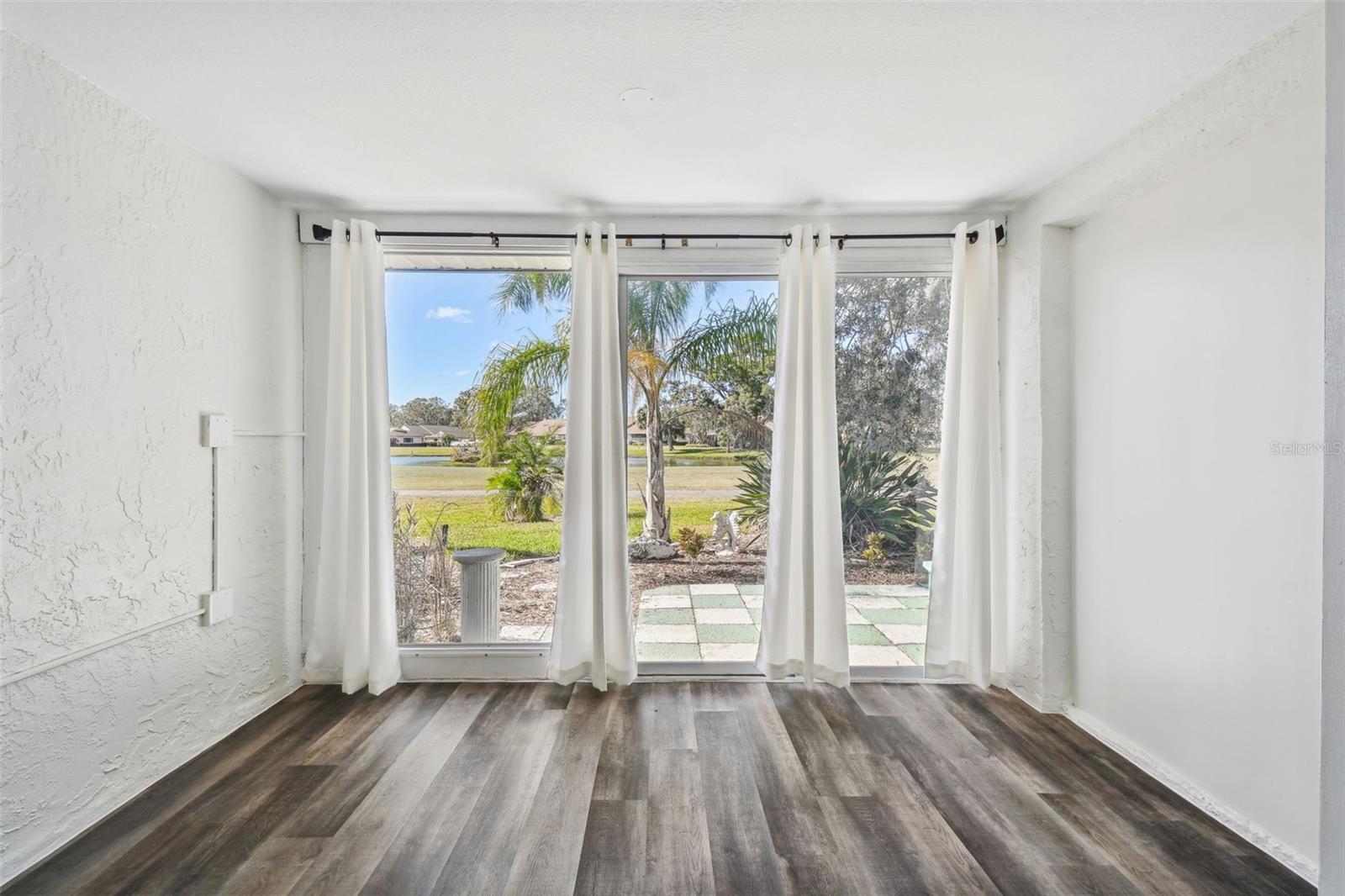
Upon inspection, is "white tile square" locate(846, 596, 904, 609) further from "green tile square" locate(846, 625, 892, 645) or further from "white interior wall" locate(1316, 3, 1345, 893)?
"white interior wall" locate(1316, 3, 1345, 893)

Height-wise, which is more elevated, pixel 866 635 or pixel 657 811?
pixel 866 635

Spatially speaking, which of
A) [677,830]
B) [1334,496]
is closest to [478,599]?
[677,830]

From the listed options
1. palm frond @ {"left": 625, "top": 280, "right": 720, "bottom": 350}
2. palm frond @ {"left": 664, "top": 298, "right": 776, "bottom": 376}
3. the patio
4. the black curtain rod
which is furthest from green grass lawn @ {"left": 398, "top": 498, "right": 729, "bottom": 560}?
the black curtain rod

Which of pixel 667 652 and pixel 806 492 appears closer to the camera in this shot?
pixel 806 492

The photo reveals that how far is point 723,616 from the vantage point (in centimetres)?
326

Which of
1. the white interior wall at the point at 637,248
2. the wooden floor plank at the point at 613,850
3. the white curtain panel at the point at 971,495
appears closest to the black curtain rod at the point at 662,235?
the white interior wall at the point at 637,248

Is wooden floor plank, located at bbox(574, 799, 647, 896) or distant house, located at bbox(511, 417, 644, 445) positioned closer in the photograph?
wooden floor plank, located at bbox(574, 799, 647, 896)

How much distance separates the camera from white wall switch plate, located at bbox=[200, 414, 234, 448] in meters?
2.47

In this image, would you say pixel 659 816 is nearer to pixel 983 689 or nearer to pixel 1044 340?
pixel 983 689

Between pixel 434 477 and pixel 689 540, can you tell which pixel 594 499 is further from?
pixel 434 477

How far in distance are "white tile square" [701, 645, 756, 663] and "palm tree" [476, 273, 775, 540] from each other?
0.68m

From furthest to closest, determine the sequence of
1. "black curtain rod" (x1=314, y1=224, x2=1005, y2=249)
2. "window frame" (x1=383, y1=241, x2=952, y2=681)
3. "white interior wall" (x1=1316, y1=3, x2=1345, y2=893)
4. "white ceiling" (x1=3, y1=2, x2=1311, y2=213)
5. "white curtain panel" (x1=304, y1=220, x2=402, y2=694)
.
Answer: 1. "window frame" (x1=383, y1=241, x2=952, y2=681)
2. "black curtain rod" (x1=314, y1=224, x2=1005, y2=249)
3. "white curtain panel" (x1=304, y1=220, x2=402, y2=694)
4. "white ceiling" (x1=3, y1=2, x2=1311, y2=213)
5. "white interior wall" (x1=1316, y1=3, x2=1345, y2=893)

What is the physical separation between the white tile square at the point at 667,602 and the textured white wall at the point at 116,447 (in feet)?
5.77

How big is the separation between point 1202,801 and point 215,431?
3823mm
